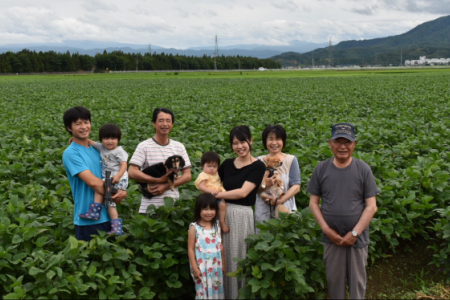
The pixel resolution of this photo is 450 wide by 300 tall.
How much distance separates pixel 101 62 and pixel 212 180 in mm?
124547

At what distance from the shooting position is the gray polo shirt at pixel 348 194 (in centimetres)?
375

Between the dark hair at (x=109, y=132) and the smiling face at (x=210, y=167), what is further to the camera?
the smiling face at (x=210, y=167)

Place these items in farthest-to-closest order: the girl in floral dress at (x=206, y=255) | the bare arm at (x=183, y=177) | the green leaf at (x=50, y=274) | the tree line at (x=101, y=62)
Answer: the tree line at (x=101, y=62)
the bare arm at (x=183, y=177)
the girl in floral dress at (x=206, y=255)
the green leaf at (x=50, y=274)

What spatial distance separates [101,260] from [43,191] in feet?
6.53


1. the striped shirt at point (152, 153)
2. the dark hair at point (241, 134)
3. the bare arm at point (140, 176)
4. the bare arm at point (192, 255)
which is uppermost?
the dark hair at point (241, 134)

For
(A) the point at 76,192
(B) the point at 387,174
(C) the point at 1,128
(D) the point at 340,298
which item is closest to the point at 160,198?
(A) the point at 76,192

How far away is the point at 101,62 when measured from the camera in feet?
398

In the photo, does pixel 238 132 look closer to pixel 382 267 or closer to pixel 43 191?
pixel 382 267

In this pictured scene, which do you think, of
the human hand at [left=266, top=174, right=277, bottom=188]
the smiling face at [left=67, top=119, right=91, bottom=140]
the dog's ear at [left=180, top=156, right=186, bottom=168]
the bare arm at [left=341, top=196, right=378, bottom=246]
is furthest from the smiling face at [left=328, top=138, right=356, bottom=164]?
the smiling face at [left=67, top=119, right=91, bottom=140]

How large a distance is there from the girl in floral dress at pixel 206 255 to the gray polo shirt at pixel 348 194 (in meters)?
1.09

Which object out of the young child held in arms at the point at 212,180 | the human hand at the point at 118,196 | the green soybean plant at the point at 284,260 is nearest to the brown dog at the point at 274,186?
the green soybean plant at the point at 284,260

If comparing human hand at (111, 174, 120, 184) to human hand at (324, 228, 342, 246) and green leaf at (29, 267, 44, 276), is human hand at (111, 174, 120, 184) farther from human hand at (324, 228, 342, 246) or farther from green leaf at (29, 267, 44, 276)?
human hand at (324, 228, 342, 246)

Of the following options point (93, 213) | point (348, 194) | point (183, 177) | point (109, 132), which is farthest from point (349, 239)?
point (109, 132)

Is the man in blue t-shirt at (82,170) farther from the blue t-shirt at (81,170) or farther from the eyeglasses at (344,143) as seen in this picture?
the eyeglasses at (344,143)
